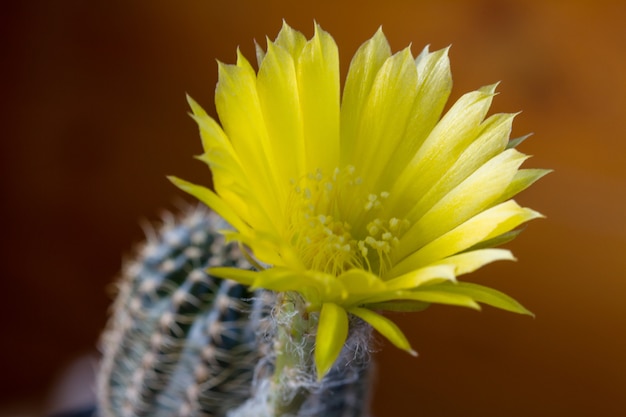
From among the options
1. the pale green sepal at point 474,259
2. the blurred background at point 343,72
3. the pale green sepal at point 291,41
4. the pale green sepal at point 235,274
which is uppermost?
the pale green sepal at point 291,41

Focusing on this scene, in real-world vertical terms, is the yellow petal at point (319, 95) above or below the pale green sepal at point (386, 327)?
above

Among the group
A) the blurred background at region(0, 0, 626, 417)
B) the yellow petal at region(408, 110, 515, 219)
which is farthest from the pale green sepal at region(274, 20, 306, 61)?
the blurred background at region(0, 0, 626, 417)

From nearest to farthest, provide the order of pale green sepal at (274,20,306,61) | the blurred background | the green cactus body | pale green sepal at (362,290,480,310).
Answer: pale green sepal at (362,290,480,310) < pale green sepal at (274,20,306,61) < the green cactus body < the blurred background

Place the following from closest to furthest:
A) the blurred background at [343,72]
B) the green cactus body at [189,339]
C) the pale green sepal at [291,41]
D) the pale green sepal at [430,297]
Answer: the pale green sepal at [430,297] < the pale green sepal at [291,41] < the green cactus body at [189,339] < the blurred background at [343,72]

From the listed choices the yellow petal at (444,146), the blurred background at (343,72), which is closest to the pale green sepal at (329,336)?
the yellow petal at (444,146)

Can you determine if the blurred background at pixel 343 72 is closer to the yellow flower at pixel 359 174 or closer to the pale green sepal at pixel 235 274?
the yellow flower at pixel 359 174

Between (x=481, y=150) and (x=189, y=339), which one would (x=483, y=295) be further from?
(x=189, y=339)

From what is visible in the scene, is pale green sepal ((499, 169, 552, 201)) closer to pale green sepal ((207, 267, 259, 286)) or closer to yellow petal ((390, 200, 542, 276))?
yellow petal ((390, 200, 542, 276))

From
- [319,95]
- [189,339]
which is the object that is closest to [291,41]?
[319,95]
